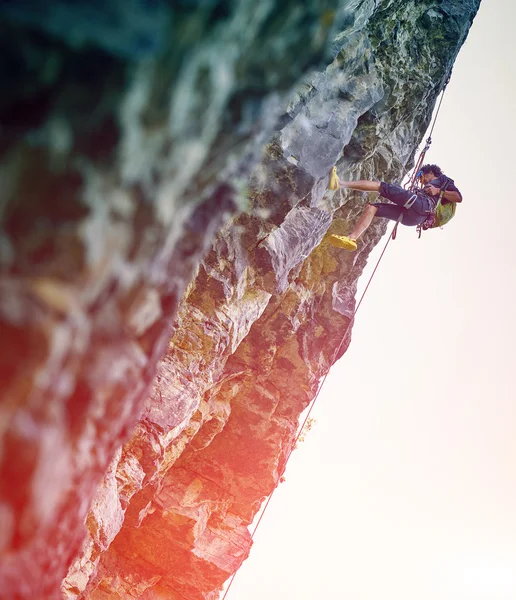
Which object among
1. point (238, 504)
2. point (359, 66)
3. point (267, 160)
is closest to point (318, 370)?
point (238, 504)

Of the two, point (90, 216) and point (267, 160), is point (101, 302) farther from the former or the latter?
point (267, 160)

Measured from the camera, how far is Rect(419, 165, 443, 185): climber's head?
30.8 ft

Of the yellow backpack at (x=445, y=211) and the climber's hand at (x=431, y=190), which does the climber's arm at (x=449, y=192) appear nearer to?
the climber's hand at (x=431, y=190)

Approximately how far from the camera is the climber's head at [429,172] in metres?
9.38

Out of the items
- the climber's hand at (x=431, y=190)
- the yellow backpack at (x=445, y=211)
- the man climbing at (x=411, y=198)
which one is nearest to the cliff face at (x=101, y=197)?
the man climbing at (x=411, y=198)

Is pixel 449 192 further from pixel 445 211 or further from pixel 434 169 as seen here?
pixel 434 169

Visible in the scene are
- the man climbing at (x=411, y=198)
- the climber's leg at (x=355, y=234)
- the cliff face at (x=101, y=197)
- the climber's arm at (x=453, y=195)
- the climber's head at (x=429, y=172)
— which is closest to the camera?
the cliff face at (x=101, y=197)

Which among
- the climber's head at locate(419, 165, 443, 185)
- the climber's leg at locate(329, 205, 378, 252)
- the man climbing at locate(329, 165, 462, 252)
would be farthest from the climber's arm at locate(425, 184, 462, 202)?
the climber's leg at locate(329, 205, 378, 252)

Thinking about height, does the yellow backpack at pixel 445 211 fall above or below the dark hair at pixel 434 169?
below

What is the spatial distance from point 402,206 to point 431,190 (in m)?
0.66

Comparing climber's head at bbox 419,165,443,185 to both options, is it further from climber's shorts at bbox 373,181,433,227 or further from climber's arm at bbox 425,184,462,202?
climber's shorts at bbox 373,181,433,227

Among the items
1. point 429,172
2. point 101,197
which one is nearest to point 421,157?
point 429,172

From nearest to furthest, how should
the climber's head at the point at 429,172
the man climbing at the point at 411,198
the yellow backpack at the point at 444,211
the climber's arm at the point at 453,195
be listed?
the man climbing at the point at 411,198 → the climber's arm at the point at 453,195 → the yellow backpack at the point at 444,211 → the climber's head at the point at 429,172

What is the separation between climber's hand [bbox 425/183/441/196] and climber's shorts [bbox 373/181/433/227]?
0.13m
